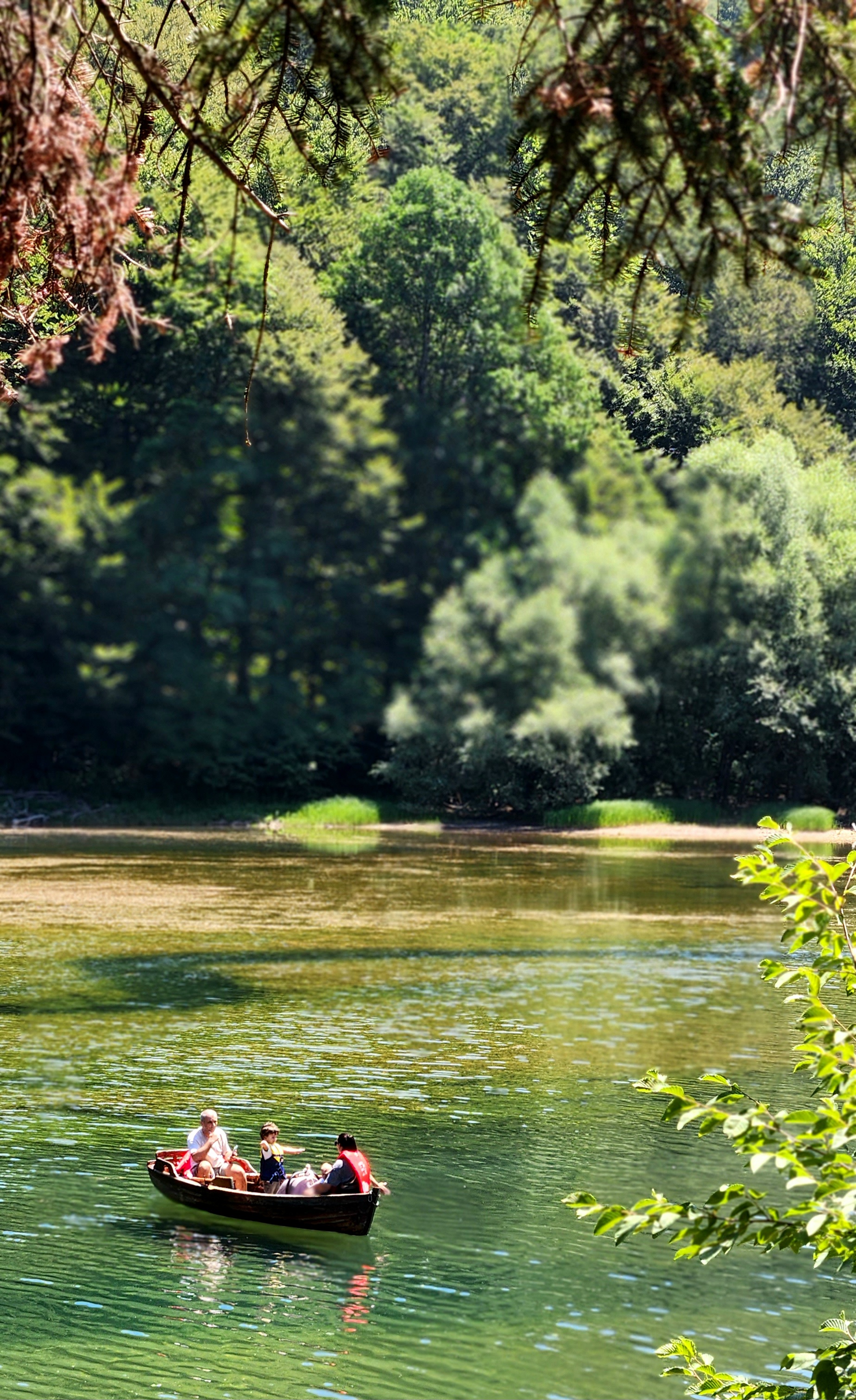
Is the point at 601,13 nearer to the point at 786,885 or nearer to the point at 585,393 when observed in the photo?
the point at 786,885

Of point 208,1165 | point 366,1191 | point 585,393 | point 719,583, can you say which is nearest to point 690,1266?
point 366,1191

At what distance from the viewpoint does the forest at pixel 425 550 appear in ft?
160

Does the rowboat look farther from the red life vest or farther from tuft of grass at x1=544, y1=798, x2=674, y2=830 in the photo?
tuft of grass at x1=544, y1=798, x2=674, y2=830

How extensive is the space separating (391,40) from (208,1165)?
10079mm

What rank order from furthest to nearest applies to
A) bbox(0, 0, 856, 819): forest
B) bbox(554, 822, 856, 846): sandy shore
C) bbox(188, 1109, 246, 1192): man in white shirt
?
bbox(554, 822, 856, 846): sandy shore, bbox(0, 0, 856, 819): forest, bbox(188, 1109, 246, 1192): man in white shirt

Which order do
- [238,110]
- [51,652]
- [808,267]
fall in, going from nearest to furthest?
[808,267], [238,110], [51,652]

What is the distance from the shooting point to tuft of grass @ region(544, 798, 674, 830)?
50.9 metres

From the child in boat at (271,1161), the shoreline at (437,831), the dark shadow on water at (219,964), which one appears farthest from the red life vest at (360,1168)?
the shoreline at (437,831)

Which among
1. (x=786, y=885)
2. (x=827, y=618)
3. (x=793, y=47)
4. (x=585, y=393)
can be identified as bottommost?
(x=786, y=885)

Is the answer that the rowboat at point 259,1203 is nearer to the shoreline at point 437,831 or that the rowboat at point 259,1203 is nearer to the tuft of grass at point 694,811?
the shoreline at point 437,831

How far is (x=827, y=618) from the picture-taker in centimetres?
5003

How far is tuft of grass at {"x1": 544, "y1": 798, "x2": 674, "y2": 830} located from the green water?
666 inches

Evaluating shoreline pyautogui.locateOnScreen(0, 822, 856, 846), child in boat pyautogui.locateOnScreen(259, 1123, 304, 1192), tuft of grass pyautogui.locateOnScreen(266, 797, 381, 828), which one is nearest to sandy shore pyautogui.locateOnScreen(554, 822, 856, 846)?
shoreline pyautogui.locateOnScreen(0, 822, 856, 846)

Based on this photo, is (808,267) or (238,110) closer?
(808,267)
